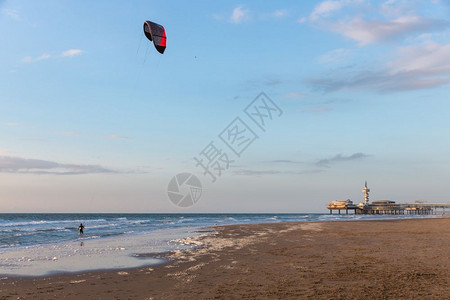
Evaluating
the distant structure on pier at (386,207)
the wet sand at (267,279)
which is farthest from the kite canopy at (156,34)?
the distant structure on pier at (386,207)

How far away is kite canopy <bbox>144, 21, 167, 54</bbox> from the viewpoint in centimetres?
2866

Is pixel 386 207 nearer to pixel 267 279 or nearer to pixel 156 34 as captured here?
pixel 156 34

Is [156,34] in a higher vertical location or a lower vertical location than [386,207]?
higher

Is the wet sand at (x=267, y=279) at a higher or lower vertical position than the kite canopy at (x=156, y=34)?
lower

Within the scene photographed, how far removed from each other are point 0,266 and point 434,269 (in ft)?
58.2

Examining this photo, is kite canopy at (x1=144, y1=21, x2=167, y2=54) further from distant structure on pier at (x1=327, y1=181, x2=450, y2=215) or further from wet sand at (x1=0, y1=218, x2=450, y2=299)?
distant structure on pier at (x1=327, y1=181, x2=450, y2=215)

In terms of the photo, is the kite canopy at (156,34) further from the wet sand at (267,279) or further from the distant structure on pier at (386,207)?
the distant structure on pier at (386,207)

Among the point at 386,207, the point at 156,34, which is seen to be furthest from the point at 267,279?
the point at 386,207

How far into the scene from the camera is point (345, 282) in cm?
1202

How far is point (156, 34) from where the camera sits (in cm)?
2920

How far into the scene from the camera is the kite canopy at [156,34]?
2866 cm

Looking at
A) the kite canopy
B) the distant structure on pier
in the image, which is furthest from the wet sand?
the distant structure on pier

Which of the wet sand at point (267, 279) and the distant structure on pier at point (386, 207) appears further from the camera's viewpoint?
the distant structure on pier at point (386, 207)

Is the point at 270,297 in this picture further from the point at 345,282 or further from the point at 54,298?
the point at 54,298
